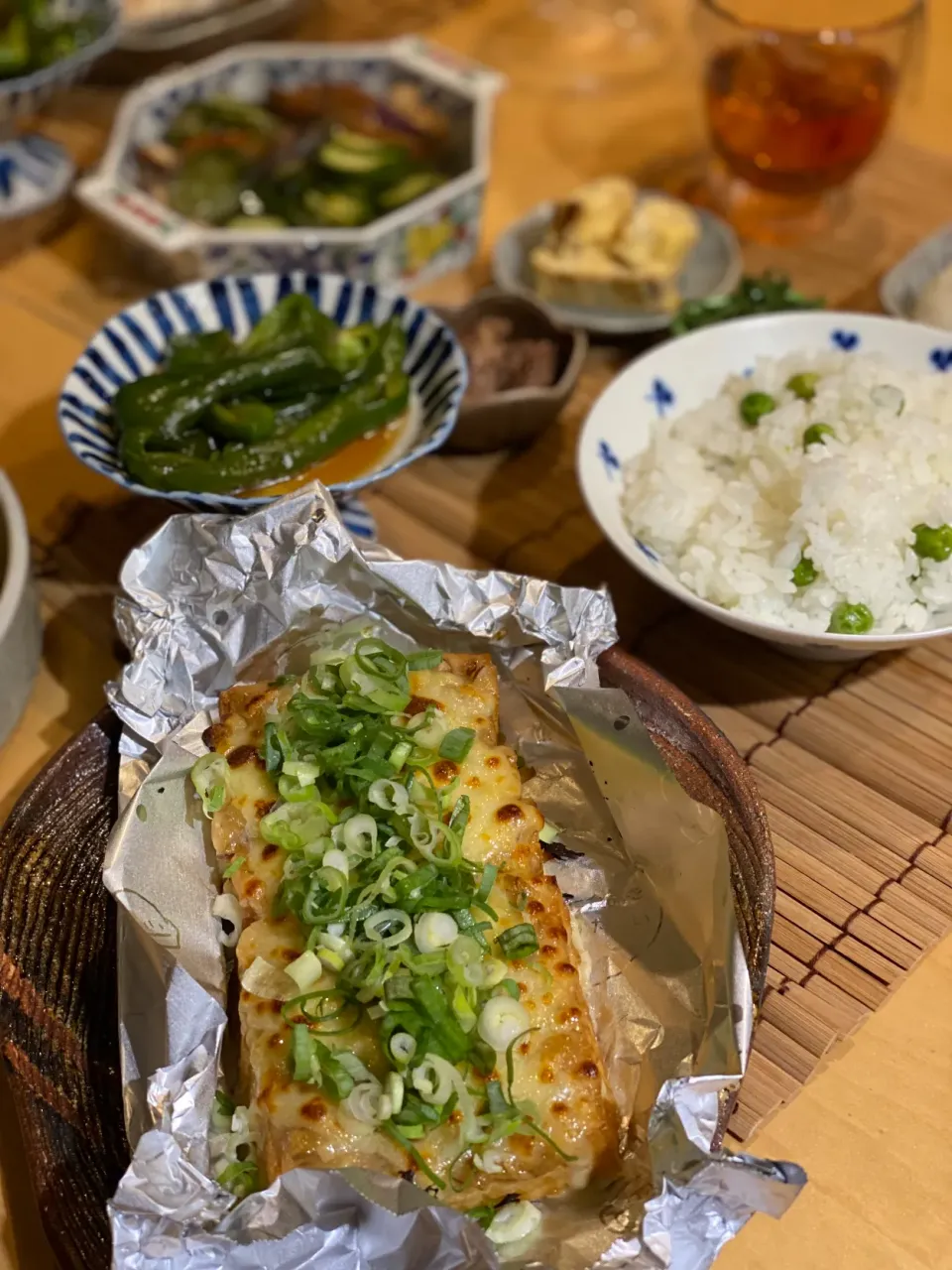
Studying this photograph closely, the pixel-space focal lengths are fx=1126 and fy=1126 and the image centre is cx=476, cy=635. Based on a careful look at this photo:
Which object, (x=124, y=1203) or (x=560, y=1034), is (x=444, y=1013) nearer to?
(x=560, y=1034)

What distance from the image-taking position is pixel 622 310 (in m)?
2.63

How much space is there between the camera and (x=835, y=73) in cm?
276

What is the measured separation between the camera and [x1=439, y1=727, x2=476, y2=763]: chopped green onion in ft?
A: 5.07

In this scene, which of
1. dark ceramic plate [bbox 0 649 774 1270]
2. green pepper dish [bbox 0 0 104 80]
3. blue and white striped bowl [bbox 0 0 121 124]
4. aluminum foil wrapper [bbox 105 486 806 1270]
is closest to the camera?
aluminum foil wrapper [bbox 105 486 806 1270]

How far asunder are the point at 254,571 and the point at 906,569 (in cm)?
101

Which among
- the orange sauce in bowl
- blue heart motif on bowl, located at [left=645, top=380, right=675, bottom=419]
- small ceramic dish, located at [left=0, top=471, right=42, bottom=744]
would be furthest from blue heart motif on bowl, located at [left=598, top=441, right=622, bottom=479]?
small ceramic dish, located at [left=0, top=471, right=42, bottom=744]

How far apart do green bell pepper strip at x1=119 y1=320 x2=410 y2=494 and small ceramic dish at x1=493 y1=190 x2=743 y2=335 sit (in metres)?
0.48

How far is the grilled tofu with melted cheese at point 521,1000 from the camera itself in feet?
4.07

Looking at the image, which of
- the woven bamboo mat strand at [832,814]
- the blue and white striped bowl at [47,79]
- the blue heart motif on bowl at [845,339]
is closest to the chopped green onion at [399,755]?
the woven bamboo mat strand at [832,814]

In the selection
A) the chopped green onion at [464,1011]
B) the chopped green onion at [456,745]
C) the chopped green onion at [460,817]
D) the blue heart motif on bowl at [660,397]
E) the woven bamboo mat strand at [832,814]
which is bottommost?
the woven bamboo mat strand at [832,814]

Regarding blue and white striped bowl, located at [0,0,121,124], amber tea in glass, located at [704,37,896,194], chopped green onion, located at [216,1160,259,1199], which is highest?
amber tea in glass, located at [704,37,896,194]

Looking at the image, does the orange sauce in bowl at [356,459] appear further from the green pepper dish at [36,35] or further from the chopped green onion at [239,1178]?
the green pepper dish at [36,35]

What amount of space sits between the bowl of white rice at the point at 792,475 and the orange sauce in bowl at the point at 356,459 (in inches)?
15.3

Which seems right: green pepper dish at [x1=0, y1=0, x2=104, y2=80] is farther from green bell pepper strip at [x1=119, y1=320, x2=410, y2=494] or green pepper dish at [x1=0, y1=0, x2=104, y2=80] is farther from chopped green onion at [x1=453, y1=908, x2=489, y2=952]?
chopped green onion at [x1=453, y1=908, x2=489, y2=952]
